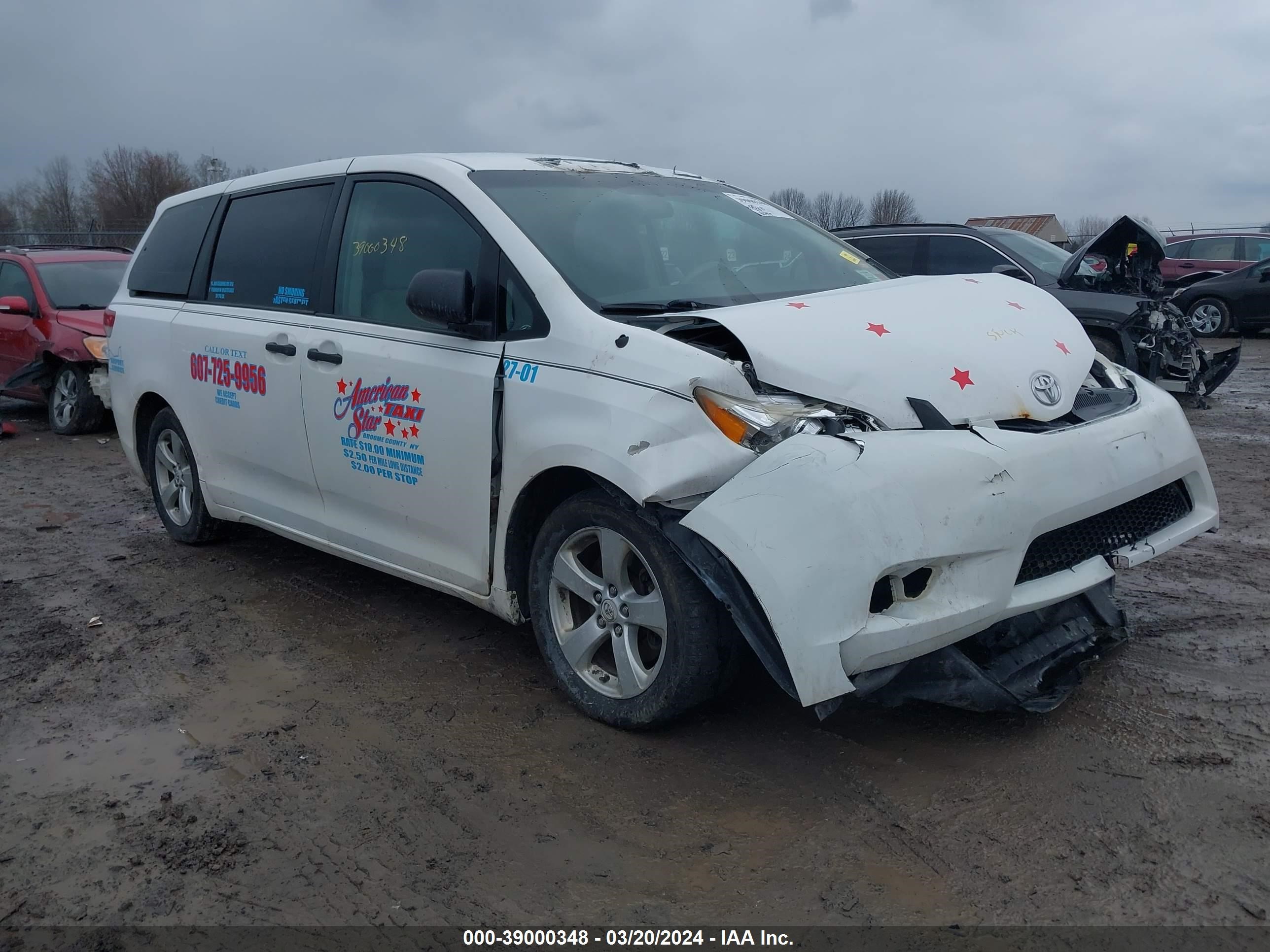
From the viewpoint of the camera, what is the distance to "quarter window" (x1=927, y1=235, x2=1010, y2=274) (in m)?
9.30

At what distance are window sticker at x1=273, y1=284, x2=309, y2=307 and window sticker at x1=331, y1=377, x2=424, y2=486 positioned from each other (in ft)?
1.86

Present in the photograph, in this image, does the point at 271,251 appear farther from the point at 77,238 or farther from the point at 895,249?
the point at 77,238

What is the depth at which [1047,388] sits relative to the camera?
125 inches

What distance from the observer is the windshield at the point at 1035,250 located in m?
9.48

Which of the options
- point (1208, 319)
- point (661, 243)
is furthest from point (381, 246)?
point (1208, 319)

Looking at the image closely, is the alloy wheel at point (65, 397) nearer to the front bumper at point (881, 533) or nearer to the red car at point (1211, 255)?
the front bumper at point (881, 533)

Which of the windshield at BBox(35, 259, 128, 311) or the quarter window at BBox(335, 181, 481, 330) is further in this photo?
the windshield at BBox(35, 259, 128, 311)

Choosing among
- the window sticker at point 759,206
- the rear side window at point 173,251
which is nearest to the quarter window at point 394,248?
the window sticker at point 759,206

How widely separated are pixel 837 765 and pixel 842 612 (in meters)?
0.69

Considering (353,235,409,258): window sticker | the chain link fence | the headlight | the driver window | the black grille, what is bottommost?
the chain link fence

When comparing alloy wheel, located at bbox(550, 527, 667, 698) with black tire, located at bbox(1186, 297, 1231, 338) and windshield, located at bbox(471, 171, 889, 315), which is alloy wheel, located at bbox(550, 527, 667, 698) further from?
black tire, located at bbox(1186, 297, 1231, 338)

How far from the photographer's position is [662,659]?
10.1 ft

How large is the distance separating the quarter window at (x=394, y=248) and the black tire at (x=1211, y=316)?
14717 mm

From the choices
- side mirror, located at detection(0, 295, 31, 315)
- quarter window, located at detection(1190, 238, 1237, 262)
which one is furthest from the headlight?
quarter window, located at detection(1190, 238, 1237, 262)
